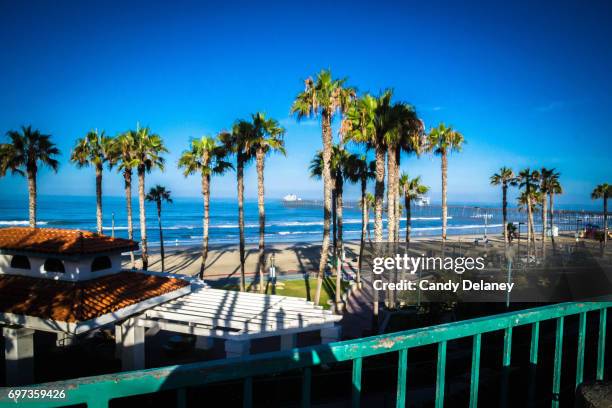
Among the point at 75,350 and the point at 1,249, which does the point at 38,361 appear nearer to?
the point at 75,350

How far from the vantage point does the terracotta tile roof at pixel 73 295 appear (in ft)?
39.6

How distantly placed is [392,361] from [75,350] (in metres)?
13.3

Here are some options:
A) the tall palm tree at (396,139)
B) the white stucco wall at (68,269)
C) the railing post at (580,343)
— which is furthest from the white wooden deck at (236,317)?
the railing post at (580,343)

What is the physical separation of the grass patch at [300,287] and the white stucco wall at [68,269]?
12.0 metres

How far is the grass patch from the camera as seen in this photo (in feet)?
83.0

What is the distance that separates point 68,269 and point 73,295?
69.0 inches

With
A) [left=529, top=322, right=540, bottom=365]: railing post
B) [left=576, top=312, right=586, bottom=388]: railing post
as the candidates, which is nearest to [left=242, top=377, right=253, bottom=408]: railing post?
[left=529, top=322, right=540, bottom=365]: railing post

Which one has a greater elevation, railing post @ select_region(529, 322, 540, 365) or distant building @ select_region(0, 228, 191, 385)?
railing post @ select_region(529, 322, 540, 365)

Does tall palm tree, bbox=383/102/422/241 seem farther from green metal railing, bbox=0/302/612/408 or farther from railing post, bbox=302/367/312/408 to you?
railing post, bbox=302/367/312/408

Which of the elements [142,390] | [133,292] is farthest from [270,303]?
[142,390]

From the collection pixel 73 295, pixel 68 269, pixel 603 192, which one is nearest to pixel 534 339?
pixel 73 295

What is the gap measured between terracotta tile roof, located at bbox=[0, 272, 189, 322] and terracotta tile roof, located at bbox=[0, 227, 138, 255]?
1192 millimetres

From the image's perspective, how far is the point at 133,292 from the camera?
14.5 metres

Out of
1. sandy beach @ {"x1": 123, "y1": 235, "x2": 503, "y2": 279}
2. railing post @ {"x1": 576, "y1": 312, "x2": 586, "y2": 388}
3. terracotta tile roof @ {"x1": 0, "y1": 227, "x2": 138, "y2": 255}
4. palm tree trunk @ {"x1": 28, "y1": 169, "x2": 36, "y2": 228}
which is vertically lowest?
sandy beach @ {"x1": 123, "y1": 235, "x2": 503, "y2": 279}
